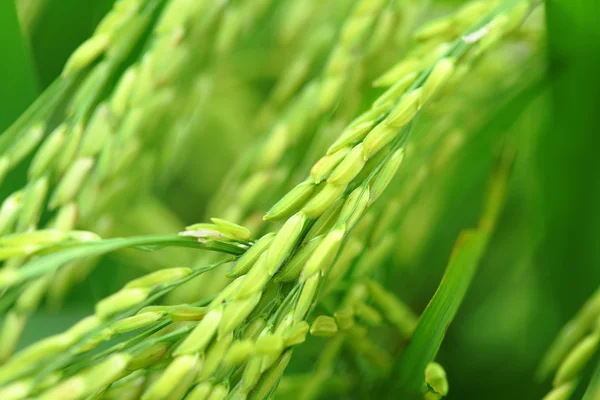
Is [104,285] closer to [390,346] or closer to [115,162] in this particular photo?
[115,162]

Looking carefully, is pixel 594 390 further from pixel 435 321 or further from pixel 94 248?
pixel 94 248

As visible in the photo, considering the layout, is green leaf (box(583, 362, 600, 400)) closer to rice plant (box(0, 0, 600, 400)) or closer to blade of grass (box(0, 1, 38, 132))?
rice plant (box(0, 0, 600, 400))

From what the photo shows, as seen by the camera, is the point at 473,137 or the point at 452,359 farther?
the point at 452,359

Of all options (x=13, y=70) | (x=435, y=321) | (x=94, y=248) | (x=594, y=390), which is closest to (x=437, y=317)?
(x=435, y=321)

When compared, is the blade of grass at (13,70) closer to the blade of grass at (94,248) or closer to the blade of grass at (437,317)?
the blade of grass at (94,248)

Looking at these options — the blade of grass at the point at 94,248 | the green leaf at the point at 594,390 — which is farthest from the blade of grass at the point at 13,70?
the green leaf at the point at 594,390

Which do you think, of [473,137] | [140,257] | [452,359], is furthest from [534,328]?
[140,257]

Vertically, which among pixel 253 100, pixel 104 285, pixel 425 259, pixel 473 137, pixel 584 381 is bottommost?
pixel 584 381

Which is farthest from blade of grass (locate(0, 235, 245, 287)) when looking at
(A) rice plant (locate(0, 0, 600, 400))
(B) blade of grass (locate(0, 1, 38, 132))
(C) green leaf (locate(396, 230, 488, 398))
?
(B) blade of grass (locate(0, 1, 38, 132))
